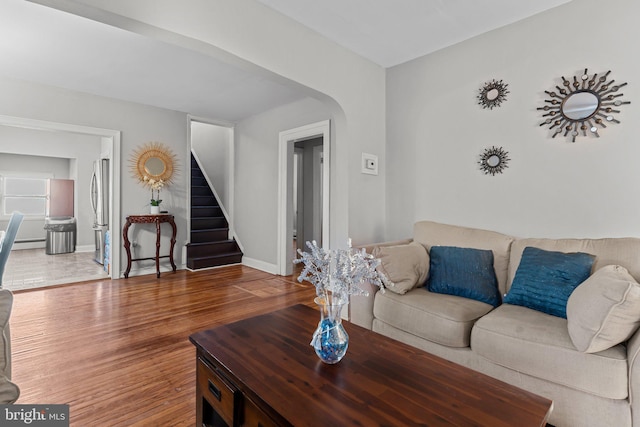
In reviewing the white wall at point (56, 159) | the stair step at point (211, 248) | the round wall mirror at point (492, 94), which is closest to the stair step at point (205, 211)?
the stair step at point (211, 248)

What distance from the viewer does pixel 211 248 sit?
5191mm

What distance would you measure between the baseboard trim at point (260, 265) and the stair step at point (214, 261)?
132mm

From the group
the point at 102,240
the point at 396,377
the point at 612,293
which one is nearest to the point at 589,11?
the point at 612,293

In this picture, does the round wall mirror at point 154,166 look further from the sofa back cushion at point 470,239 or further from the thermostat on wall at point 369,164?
the sofa back cushion at point 470,239

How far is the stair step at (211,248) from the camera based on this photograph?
5043mm

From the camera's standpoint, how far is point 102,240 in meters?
5.02

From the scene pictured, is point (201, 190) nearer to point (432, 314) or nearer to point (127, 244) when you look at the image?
point (127, 244)

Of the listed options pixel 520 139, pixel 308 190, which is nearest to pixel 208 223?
pixel 308 190

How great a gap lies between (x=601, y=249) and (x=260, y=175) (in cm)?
411

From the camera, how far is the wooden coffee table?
942mm

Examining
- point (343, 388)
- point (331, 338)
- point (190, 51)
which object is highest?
point (190, 51)

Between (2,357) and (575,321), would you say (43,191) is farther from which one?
(575,321)

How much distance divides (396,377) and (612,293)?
1046 mm

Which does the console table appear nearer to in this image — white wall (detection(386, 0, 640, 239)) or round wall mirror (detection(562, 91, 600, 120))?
white wall (detection(386, 0, 640, 239))
